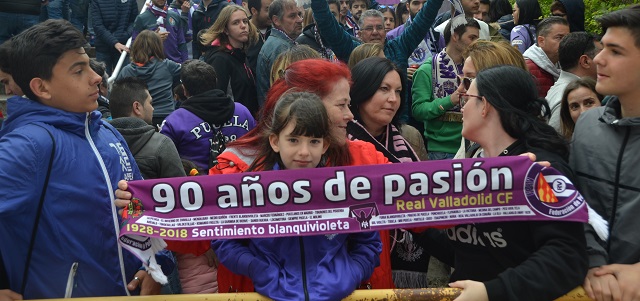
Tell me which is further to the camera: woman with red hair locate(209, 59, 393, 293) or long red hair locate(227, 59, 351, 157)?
long red hair locate(227, 59, 351, 157)

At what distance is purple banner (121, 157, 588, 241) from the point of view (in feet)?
11.0

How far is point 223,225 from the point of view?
11.1ft

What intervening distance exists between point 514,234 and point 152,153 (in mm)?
2628

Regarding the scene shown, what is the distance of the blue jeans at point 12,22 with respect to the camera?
368 inches

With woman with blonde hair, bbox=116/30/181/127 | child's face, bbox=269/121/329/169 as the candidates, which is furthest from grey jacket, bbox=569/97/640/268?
woman with blonde hair, bbox=116/30/181/127

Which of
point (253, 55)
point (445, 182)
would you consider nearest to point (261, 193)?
point (445, 182)

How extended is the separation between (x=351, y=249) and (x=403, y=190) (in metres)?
0.42

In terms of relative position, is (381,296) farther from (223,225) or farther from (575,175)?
(575,175)

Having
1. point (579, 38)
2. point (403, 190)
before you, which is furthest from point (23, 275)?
point (579, 38)

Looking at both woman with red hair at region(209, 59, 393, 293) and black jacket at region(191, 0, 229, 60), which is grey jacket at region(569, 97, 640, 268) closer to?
woman with red hair at region(209, 59, 393, 293)

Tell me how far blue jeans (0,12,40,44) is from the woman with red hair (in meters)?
6.35

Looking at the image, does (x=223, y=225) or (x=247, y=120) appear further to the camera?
(x=247, y=120)

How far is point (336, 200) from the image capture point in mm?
3395

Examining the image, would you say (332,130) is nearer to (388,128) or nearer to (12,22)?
(388,128)
